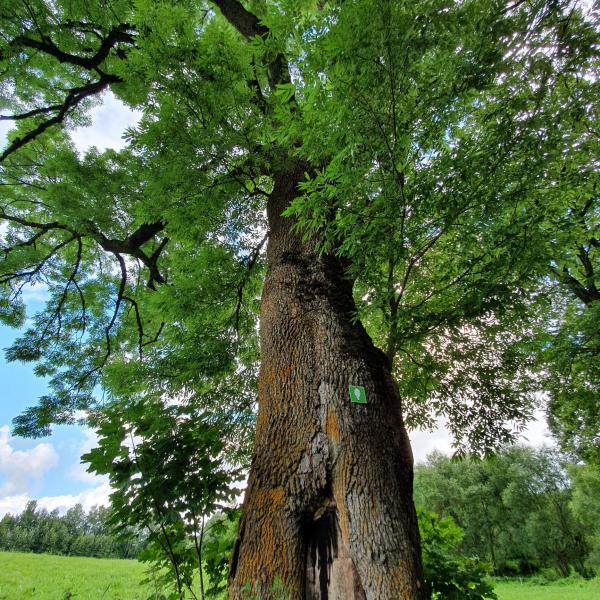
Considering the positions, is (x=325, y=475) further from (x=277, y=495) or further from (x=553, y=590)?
(x=553, y=590)

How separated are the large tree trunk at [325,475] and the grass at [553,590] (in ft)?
46.1

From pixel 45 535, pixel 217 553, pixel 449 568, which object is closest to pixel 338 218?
pixel 217 553

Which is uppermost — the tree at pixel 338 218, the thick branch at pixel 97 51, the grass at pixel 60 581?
the thick branch at pixel 97 51

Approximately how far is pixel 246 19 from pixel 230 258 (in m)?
3.81

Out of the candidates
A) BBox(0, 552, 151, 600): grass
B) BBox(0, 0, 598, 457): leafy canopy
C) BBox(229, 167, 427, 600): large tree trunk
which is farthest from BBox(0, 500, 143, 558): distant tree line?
BBox(229, 167, 427, 600): large tree trunk

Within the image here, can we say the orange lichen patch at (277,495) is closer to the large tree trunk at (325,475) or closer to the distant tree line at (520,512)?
the large tree trunk at (325,475)

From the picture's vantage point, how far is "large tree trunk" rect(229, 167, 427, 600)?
1628 mm

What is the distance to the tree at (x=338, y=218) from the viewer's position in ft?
5.98

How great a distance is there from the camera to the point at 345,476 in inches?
73.7

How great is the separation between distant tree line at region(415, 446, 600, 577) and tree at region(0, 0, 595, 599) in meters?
25.1

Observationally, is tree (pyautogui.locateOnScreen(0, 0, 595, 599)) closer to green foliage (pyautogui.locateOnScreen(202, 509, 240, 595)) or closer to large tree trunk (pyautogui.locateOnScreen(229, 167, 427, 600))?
large tree trunk (pyautogui.locateOnScreen(229, 167, 427, 600))

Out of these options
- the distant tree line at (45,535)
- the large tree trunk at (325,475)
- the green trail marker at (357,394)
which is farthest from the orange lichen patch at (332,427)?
the distant tree line at (45,535)

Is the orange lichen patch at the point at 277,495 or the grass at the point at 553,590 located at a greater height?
the orange lichen patch at the point at 277,495

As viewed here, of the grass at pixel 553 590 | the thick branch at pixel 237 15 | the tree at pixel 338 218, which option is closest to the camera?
the tree at pixel 338 218
